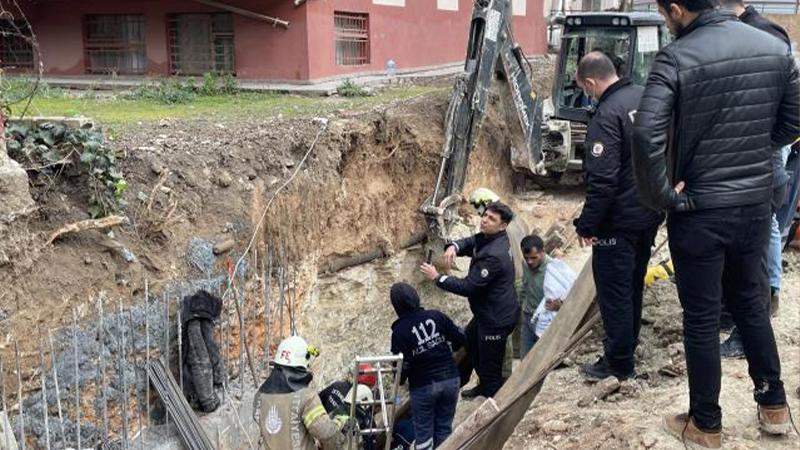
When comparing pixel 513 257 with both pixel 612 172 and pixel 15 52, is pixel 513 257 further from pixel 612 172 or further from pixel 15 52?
pixel 15 52

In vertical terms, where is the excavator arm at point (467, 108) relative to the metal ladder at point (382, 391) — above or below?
above

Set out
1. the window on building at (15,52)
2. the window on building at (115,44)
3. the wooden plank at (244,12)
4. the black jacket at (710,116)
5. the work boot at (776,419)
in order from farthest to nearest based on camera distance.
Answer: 1. the window on building at (15,52)
2. the window on building at (115,44)
3. the wooden plank at (244,12)
4. the work boot at (776,419)
5. the black jacket at (710,116)

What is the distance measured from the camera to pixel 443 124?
34.4 feet

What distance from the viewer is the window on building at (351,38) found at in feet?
47.2

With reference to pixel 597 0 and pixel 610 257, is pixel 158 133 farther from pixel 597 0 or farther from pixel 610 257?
pixel 597 0

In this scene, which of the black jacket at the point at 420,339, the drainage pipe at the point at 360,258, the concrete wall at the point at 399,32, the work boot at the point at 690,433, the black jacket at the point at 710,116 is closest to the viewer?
the black jacket at the point at 710,116

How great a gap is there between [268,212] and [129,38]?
9.10 metres

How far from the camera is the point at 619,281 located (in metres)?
4.97

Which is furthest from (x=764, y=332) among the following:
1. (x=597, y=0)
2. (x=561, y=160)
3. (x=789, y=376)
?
(x=597, y=0)

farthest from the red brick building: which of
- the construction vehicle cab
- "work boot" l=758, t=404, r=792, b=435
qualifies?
"work boot" l=758, t=404, r=792, b=435

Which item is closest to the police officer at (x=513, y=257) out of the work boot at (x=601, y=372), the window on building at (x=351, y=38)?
the work boot at (x=601, y=372)

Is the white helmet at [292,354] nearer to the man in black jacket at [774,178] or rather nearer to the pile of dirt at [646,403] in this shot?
the pile of dirt at [646,403]

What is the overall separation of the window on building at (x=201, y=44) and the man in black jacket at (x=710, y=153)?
1134 centimetres

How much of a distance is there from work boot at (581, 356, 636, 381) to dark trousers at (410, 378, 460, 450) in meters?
1.30
